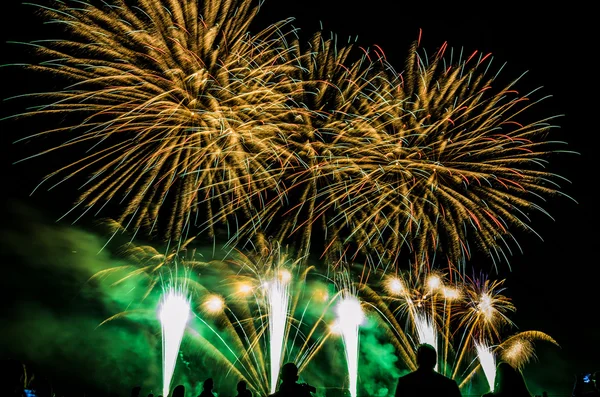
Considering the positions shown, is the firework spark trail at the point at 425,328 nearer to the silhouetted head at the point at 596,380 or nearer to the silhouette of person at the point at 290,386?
the silhouetted head at the point at 596,380

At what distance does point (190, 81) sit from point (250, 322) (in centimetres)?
1514

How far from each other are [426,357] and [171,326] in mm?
15439

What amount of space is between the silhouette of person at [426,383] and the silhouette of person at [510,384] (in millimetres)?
863

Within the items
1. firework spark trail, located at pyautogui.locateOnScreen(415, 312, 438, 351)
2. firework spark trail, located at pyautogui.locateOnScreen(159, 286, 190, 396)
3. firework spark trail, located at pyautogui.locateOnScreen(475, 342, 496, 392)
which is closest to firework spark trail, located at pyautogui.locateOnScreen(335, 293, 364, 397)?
firework spark trail, located at pyautogui.locateOnScreen(415, 312, 438, 351)

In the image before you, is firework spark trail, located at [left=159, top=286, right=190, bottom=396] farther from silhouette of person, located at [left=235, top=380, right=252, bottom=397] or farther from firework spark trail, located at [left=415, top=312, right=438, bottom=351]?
silhouette of person, located at [left=235, top=380, right=252, bottom=397]

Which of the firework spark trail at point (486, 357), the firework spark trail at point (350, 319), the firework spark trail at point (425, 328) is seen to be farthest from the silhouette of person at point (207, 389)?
the firework spark trail at point (486, 357)

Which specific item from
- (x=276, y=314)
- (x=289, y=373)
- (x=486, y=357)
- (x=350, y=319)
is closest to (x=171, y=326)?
(x=276, y=314)

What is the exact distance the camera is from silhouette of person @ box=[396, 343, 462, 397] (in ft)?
13.7

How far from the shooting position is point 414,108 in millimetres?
13477

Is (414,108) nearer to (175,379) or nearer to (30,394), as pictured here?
(30,394)

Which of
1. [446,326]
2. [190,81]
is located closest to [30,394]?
[190,81]

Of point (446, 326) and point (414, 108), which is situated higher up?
point (414, 108)

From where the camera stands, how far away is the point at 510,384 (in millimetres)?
4773

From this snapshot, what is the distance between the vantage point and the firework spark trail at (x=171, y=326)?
1806 cm
